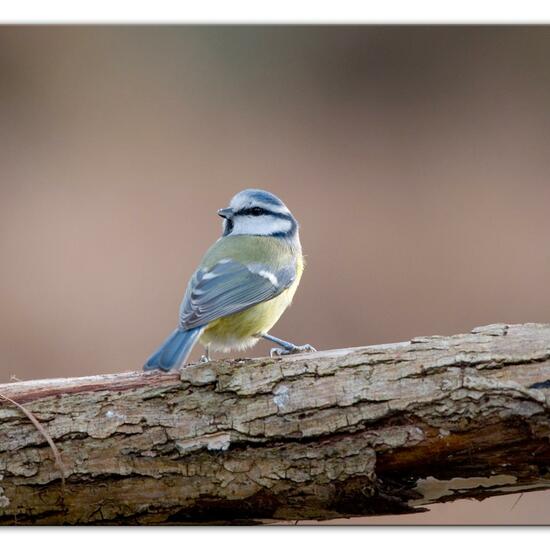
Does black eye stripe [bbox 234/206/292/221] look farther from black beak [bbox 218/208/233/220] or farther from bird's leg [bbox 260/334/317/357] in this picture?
bird's leg [bbox 260/334/317/357]

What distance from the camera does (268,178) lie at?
2.37 metres

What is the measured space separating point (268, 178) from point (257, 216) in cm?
30

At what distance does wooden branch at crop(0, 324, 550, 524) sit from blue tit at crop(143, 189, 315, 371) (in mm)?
172

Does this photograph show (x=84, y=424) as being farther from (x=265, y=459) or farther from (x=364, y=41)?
(x=364, y=41)

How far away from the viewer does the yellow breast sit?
1.88 metres

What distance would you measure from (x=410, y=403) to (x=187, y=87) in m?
1.31

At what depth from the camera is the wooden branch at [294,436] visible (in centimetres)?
144

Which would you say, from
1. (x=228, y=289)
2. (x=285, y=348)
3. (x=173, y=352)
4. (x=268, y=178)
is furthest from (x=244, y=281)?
(x=268, y=178)

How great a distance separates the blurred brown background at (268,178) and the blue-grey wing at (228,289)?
359mm

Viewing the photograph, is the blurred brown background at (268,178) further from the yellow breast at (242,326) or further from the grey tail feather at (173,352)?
the grey tail feather at (173,352)

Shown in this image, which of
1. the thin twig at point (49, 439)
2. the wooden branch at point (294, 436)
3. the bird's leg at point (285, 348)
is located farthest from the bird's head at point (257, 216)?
the thin twig at point (49, 439)

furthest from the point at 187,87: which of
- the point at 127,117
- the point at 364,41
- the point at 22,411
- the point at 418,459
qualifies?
the point at 418,459
